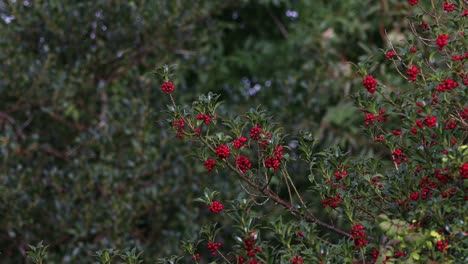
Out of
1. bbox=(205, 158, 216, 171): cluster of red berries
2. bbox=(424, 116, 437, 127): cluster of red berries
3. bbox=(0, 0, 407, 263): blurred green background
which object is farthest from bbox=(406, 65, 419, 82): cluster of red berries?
bbox=(0, 0, 407, 263): blurred green background

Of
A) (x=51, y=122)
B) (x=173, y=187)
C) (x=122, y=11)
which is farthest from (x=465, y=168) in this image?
(x=51, y=122)

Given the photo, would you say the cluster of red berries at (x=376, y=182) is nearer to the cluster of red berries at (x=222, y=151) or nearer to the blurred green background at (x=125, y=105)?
the cluster of red berries at (x=222, y=151)

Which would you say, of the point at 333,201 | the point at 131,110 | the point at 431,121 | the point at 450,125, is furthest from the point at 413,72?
the point at 131,110

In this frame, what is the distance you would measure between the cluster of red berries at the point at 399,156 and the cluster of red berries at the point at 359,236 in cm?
42

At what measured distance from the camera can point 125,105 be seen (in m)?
5.77

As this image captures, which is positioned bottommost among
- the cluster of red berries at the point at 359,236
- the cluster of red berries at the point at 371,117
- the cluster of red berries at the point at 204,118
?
the cluster of red berries at the point at 359,236

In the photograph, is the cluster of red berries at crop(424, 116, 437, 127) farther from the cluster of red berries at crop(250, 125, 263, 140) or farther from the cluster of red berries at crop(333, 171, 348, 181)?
the cluster of red berries at crop(250, 125, 263, 140)

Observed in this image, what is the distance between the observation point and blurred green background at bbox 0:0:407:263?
5.45 meters

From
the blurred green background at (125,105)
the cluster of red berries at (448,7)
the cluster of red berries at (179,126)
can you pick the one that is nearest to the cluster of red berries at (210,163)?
the cluster of red berries at (179,126)

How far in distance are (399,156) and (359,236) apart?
0.48m

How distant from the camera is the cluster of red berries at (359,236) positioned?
221cm

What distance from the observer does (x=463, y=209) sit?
6.87ft

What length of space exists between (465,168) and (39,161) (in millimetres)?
4374

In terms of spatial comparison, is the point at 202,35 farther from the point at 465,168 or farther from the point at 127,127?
the point at 465,168
